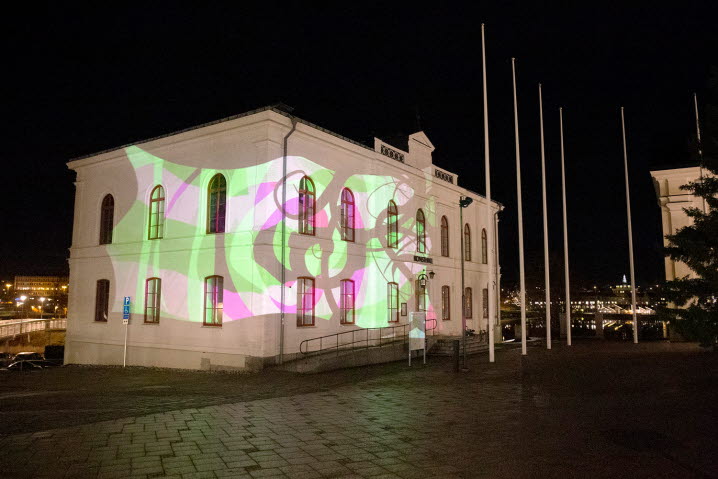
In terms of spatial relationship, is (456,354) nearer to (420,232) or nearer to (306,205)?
(306,205)

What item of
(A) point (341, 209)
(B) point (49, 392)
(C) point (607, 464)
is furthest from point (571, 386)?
(B) point (49, 392)

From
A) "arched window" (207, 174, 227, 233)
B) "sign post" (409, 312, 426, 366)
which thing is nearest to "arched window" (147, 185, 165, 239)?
"arched window" (207, 174, 227, 233)

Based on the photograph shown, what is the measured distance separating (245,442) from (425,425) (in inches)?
121

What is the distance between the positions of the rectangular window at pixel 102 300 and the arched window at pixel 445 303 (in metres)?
15.7

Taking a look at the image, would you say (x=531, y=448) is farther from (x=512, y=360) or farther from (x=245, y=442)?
(x=512, y=360)

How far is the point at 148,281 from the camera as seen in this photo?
20.7 metres

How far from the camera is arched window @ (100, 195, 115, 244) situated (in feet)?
74.9

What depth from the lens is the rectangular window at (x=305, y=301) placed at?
18812 mm

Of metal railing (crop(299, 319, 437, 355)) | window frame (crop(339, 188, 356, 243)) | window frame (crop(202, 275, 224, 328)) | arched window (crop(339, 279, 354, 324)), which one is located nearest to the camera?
window frame (crop(202, 275, 224, 328))

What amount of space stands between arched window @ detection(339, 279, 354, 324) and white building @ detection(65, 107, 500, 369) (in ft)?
0.20

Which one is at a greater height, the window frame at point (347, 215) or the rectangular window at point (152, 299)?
the window frame at point (347, 215)

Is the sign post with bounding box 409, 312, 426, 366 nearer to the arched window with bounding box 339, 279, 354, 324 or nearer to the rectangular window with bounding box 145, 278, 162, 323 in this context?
the arched window with bounding box 339, 279, 354, 324

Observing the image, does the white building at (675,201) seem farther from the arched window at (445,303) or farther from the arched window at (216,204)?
the arched window at (216,204)

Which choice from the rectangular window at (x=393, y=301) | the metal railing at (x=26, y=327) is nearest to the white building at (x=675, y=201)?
the rectangular window at (x=393, y=301)
